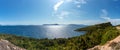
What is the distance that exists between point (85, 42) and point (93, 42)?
108 inches

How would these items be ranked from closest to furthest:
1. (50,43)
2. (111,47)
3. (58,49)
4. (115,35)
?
(111,47) < (115,35) < (58,49) < (50,43)

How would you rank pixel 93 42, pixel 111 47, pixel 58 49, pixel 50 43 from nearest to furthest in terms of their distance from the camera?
1. pixel 111 47
2. pixel 93 42
3. pixel 58 49
4. pixel 50 43

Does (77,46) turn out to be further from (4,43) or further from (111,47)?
(4,43)

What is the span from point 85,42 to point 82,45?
104 centimetres

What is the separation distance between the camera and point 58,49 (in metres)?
57.4

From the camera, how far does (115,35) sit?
46.0 metres

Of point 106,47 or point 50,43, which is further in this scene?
point 50,43

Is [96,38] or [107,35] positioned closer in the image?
[107,35]

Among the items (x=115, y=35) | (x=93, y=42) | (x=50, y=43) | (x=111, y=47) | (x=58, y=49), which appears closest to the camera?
(x=111, y=47)

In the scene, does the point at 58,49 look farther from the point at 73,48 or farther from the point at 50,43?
the point at 50,43

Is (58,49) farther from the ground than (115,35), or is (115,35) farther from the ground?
(115,35)

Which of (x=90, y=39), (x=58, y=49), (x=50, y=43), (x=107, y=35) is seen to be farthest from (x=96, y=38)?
(x=50, y=43)

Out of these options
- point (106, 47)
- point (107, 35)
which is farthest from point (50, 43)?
point (106, 47)

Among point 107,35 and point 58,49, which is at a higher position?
point 107,35
